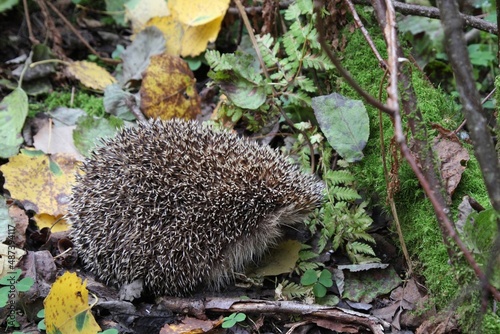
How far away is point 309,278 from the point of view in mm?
4164

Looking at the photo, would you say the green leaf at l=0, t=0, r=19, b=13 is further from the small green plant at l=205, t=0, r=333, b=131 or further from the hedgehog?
the hedgehog

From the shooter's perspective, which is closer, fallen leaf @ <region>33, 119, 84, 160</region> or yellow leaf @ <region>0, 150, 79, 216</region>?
yellow leaf @ <region>0, 150, 79, 216</region>

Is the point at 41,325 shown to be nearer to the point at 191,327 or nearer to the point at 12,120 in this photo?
the point at 191,327

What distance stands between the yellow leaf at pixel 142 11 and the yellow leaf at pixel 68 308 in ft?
12.3

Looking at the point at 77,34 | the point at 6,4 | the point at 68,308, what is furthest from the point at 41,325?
the point at 6,4

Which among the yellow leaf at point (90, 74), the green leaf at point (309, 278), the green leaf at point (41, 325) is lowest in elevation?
the green leaf at point (41, 325)

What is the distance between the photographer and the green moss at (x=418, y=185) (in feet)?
11.9

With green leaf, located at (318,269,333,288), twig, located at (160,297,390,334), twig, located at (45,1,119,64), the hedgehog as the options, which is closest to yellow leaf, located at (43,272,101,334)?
the hedgehog

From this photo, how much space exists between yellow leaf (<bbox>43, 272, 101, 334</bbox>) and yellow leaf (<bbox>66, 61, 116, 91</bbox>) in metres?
3.01

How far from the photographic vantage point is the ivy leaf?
4449 mm

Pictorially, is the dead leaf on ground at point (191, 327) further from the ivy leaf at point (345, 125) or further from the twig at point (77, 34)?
the twig at point (77, 34)

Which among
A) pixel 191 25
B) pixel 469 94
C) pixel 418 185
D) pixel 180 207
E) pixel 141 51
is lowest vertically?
pixel 180 207

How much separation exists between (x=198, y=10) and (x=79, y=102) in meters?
1.58

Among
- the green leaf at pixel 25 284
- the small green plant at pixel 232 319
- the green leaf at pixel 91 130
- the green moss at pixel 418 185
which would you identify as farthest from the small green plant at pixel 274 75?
the green leaf at pixel 25 284
